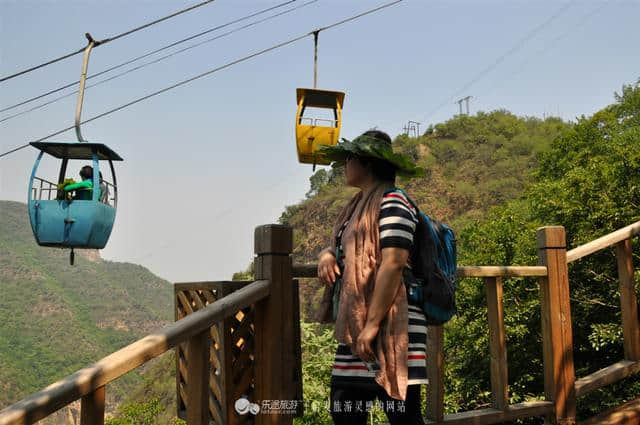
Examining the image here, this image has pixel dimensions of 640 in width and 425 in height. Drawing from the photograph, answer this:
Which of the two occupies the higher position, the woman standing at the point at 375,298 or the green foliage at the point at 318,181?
the green foliage at the point at 318,181

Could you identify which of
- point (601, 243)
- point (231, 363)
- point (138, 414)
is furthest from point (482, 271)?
point (138, 414)

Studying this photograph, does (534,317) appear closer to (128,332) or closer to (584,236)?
(584,236)

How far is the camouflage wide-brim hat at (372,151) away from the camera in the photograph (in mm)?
1904

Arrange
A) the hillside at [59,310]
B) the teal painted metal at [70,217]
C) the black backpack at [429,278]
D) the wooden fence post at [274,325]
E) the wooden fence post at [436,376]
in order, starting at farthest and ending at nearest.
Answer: the hillside at [59,310] < the teal painted metal at [70,217] < the wooden fence post at [436,376] < the wooden fence post at [274,325] < the black backpack at [429,278]

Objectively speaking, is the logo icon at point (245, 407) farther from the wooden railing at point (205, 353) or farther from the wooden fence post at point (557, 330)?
the wooden fence post at point (557, 330)

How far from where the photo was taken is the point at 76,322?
6544cm

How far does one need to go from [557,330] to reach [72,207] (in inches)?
146

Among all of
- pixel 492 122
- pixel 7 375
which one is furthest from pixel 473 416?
pixel 7 375

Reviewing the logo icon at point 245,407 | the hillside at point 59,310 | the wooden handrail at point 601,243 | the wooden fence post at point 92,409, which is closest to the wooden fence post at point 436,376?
the logo icon at point 245,407

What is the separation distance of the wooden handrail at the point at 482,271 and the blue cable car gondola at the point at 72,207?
2985mm

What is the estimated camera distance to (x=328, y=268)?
1.96 meters

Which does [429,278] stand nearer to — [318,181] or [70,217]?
[70,217]

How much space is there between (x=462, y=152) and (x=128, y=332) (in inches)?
1765

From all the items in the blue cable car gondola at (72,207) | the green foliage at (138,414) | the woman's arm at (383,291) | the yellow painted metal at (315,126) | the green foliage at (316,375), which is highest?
the yellow painted metal at (315,126)
